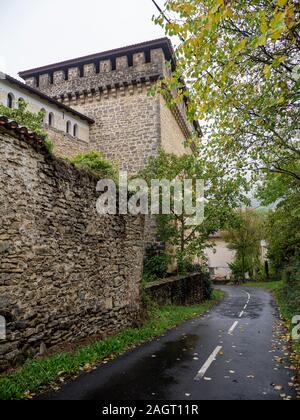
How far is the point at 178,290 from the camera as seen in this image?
613 inches

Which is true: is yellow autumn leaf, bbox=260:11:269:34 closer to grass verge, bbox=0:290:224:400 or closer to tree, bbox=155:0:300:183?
tree, bbox=155:0:300:183

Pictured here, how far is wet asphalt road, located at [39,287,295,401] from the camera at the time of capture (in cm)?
480

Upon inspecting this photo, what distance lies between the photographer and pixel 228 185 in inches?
345

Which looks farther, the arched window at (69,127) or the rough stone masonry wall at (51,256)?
the arched window at (69,127)

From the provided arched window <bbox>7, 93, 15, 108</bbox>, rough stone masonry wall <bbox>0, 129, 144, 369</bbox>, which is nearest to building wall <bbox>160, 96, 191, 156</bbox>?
arched window <bbox>7, 93, 15, 108</bbox>

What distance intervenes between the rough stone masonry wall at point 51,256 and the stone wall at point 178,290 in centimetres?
370

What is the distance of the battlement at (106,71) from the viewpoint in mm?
17859

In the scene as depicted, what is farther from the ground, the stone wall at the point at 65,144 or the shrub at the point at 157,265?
the stone wall at the point at 65,144

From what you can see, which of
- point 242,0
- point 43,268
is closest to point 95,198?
point 43,268

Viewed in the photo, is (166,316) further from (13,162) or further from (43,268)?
(13,162)

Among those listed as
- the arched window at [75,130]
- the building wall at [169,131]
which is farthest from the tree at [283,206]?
the arched window at [75,130]

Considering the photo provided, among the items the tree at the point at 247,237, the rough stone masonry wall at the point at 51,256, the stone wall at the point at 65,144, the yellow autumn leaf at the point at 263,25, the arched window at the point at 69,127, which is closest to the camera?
the yellow autumn leaf at the point at 263,25

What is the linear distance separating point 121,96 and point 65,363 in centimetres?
1608

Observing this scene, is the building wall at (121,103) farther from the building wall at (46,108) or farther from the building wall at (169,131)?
the building wall at (46,108)
